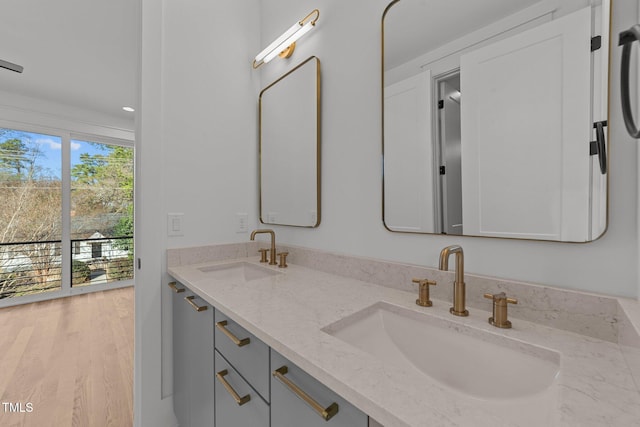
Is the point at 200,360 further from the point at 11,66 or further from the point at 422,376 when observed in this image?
the point at 11,66

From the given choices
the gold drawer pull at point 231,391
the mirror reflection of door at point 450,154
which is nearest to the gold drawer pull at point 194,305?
the gold drawer pull at point 231,391

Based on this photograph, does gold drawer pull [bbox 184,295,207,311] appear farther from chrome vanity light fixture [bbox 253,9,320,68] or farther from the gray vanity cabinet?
chrome vanity light fixture [bbox 253,9,320,68]

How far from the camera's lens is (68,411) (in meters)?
1.59

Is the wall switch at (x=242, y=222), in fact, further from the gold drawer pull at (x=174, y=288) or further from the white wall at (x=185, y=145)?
the gold drawer pull at (x=174, y=288)

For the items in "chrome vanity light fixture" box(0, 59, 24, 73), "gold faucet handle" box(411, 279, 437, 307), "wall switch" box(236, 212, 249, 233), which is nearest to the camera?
"gold faucet handle" box(411, 279, 437, 307)

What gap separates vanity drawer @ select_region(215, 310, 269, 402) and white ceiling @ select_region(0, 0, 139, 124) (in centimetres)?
168

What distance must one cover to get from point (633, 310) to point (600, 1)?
74 cm

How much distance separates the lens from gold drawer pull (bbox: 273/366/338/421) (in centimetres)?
53

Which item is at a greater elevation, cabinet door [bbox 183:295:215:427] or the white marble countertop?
the white marble countertop

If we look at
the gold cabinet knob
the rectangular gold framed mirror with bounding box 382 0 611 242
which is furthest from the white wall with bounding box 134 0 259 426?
the gold cabinet knob

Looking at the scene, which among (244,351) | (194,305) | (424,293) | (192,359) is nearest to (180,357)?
(192,359)

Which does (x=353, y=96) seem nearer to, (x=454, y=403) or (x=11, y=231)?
(x=454, y=403)

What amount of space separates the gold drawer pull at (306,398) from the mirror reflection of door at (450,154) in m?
0.68

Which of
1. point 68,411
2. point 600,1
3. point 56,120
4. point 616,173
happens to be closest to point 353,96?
point 600,1
